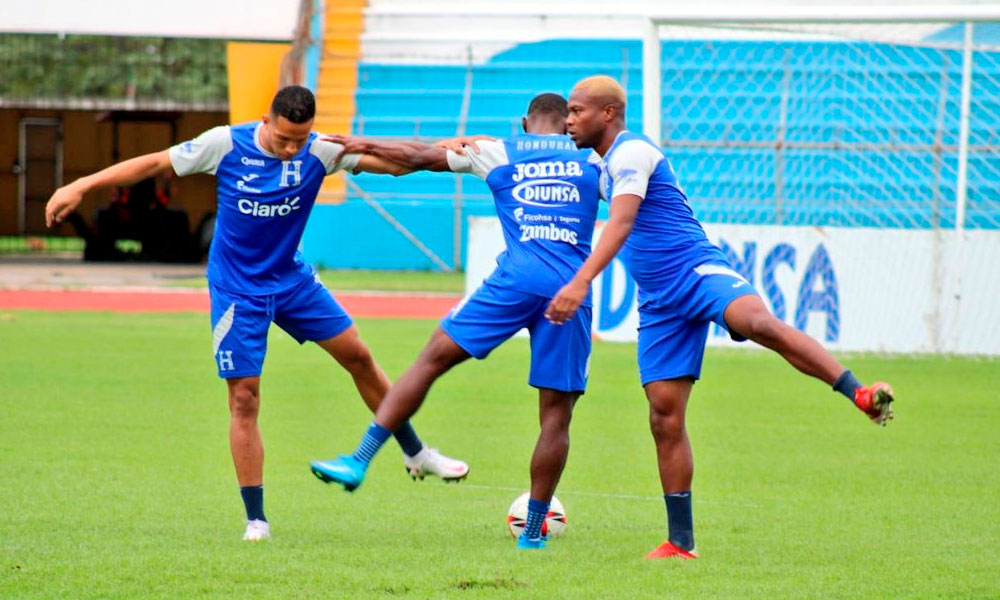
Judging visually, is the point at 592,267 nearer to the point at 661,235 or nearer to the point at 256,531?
the point at 661,235

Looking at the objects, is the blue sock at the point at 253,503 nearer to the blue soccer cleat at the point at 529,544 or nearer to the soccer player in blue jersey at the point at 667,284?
the blue soccer cleat at the point at 529,544

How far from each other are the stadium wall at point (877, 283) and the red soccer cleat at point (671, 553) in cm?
949

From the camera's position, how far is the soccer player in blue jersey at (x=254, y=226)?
734cm

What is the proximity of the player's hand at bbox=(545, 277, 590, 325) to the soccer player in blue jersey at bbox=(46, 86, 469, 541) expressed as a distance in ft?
4.82

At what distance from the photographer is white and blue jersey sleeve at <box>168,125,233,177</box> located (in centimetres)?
737

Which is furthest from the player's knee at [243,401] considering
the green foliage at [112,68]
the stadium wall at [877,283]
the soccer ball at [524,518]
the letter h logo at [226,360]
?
the green foliage at [112,68]

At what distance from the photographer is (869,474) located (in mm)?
9648

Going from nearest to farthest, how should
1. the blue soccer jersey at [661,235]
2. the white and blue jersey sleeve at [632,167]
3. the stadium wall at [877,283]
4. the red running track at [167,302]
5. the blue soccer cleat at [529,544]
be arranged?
1. the white and blue jersey sleeve at [632,167]
2. the blue soccer jersey at [661,235]
3. the blue soccer cleat at [529,544]
4. the stadium wall at [877,283]
5. the red running track at [167,302]

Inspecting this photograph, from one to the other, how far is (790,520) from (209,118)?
36739 millimetres

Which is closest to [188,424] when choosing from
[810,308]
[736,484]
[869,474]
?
[736,484]

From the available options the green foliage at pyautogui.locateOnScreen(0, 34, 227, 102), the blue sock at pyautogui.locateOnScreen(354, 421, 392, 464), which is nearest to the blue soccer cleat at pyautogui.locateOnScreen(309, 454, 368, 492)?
the blue sock at pyautogui.locateOnScreen(354, 421, 392, 464)

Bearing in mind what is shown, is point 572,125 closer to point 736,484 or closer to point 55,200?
point 55,200

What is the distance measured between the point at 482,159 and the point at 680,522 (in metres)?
2.02

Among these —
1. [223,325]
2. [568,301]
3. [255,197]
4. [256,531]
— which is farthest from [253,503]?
[568,301]
